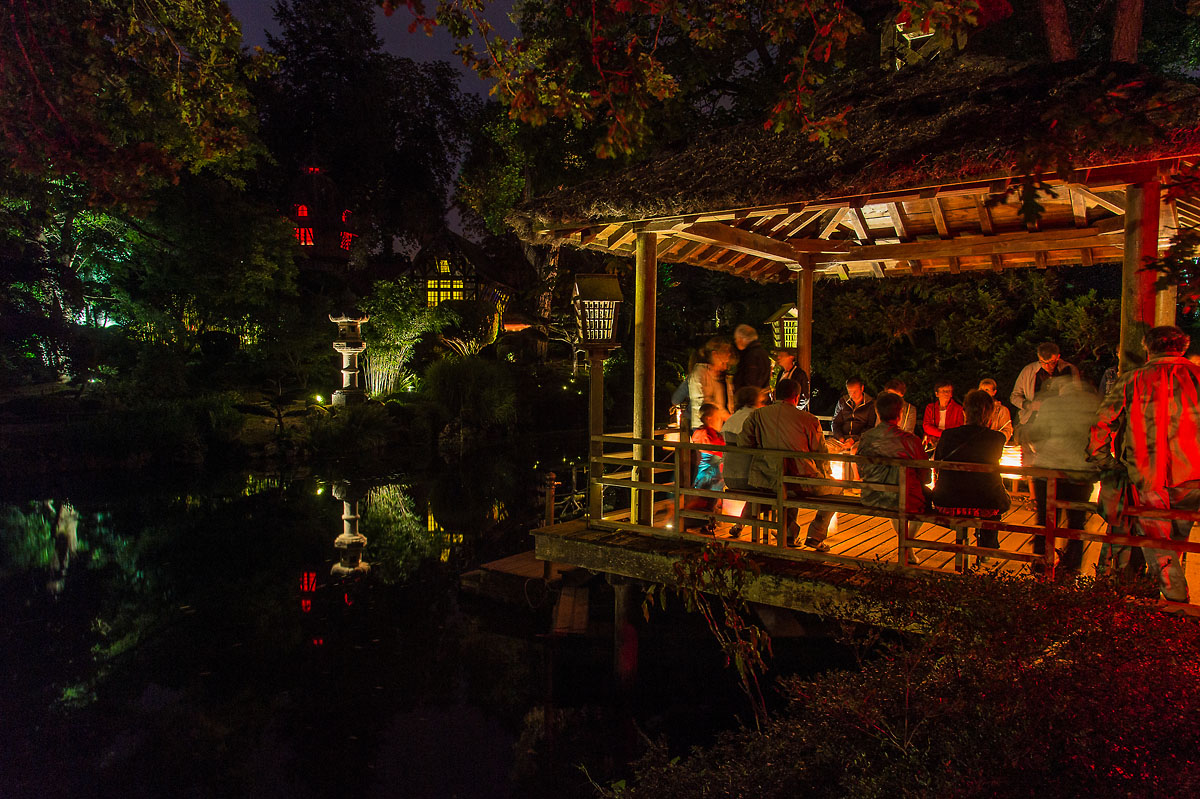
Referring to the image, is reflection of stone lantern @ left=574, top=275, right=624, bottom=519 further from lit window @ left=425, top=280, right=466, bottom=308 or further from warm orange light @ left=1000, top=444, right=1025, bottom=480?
lit window @ left=425, top=280, right=466, bottom=308

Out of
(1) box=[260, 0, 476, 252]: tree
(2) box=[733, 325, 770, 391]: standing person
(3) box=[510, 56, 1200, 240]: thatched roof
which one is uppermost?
(1) box=[260, 0, 476, 252]: tree

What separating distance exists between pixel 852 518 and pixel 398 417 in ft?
→ 61.4

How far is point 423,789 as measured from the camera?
5855 millimetres

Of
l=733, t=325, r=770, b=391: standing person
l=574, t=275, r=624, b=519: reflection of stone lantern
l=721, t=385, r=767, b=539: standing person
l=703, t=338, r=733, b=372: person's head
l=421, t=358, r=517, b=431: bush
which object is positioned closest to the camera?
l=721, t=385, r=767, b=539: standing person

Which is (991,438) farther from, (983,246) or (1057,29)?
(1057,29)

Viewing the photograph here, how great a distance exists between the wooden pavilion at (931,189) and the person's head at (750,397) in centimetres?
88

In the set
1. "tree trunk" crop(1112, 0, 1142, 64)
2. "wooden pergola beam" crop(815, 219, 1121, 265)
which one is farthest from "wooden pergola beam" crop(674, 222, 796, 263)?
"tree trunk" crop(1112, 0, 1142, 64)

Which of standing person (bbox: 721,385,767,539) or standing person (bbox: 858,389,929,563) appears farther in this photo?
standing person (bbox: 721,385,767,539)

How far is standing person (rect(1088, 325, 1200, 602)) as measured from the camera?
4.53 metres

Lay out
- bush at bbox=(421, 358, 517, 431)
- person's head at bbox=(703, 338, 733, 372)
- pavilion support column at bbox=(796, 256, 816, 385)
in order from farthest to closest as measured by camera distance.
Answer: bush at bbox=(421, 358, 517, 431) < pavilion support column at bbox=(796, 256, 816, 385) < person's head at bbox=(703, 338, 733, 372)

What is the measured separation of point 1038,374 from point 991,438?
A: 242 cm

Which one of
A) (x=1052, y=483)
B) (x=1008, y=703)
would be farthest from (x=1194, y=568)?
(x=1008, y=703)

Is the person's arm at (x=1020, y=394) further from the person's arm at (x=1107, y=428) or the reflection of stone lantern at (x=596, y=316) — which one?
the reflection of stone lantern at (x=596, y=316)

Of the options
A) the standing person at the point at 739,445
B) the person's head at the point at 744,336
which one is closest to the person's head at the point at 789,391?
the standing person at the point at 739,445
